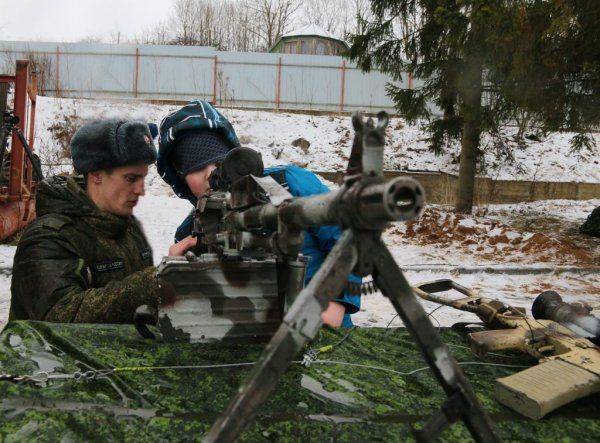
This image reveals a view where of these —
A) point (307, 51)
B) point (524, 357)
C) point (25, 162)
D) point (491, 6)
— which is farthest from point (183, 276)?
point (307, 51)

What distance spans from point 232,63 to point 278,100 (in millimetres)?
2402

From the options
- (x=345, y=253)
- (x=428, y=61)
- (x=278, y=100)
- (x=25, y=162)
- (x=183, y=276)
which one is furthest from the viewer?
(x=278, y=100)

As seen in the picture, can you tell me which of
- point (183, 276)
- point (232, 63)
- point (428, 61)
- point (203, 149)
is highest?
point (232, 63)

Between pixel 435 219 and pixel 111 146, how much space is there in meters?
8.24

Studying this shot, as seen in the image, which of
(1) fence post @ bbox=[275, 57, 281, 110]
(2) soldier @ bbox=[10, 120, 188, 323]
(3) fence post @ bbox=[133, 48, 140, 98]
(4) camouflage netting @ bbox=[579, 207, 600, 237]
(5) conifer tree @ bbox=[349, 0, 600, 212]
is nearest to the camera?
(2) soldier @ bbox=[10, 120, 188, 323]

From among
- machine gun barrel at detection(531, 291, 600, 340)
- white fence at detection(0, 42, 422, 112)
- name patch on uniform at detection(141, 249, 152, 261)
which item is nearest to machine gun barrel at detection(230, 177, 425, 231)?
machine gun barrel at detection(531, 291, 600, 340)

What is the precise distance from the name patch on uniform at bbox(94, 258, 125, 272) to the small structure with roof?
25.4 m

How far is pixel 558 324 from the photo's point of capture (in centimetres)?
214

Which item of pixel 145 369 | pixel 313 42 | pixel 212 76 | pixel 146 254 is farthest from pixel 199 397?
pixel 313 42

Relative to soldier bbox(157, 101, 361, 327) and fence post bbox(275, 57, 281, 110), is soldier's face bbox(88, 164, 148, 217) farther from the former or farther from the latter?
fence post bbox(275, 57, 281, 110)

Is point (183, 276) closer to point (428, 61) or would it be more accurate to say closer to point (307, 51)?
point (428, 61)

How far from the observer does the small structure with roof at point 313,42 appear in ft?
87.2

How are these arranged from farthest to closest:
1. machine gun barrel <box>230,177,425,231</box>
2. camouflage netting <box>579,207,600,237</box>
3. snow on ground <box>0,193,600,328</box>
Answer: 1. camouflage netting <box>579,207,600,237</box>
2. snow on ground <box>0,193,600,328</box>
3. machine gun barrel <box>230,177,425,231</box>

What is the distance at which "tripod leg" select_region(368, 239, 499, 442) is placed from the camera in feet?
3.34
